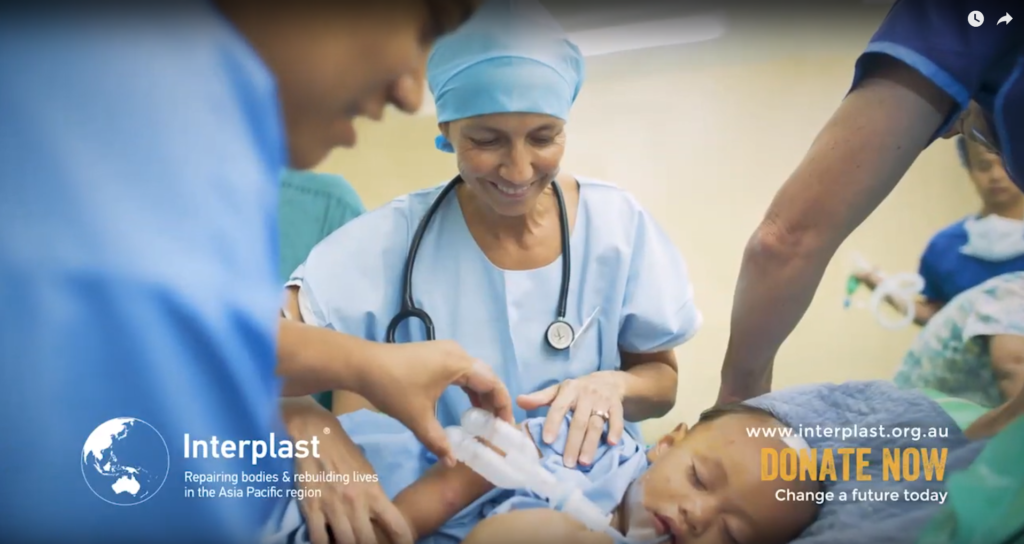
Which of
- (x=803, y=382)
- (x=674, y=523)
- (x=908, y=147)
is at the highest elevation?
(x=908, y=147)

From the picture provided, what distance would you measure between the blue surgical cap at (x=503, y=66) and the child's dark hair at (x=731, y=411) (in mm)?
390

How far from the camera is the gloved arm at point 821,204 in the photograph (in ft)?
3.14

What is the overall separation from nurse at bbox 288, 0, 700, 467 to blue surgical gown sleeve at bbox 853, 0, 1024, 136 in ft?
1.14

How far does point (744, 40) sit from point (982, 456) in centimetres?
56

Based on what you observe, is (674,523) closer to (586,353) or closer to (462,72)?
(586,353)

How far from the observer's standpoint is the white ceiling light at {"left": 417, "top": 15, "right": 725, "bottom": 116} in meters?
0.99

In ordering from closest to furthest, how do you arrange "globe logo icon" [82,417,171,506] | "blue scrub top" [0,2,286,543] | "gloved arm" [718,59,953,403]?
"blue scrub top" [0,2,286,543] → "globe logo icon" [82,417,171,506] → "gloved arm" [718,59,953,403]

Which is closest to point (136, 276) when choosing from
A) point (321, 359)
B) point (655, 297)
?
point (321, 359)

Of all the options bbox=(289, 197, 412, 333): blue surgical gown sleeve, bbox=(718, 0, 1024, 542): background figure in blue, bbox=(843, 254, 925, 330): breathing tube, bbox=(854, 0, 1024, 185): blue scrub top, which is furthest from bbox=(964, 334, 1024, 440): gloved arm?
bbox=(289, 197, 412, 333): blue surgical gown sleeve

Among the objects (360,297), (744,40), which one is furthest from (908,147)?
(360,297)

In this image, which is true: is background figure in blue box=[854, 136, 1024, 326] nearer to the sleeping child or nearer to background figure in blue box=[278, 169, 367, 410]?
the sleeping child

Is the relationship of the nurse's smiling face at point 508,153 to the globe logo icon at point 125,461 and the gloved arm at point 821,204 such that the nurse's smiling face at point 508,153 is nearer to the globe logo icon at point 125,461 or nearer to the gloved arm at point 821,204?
the gloved arm at point 821,204

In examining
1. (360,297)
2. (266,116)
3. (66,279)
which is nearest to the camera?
(66,279)

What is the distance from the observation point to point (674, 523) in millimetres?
908
